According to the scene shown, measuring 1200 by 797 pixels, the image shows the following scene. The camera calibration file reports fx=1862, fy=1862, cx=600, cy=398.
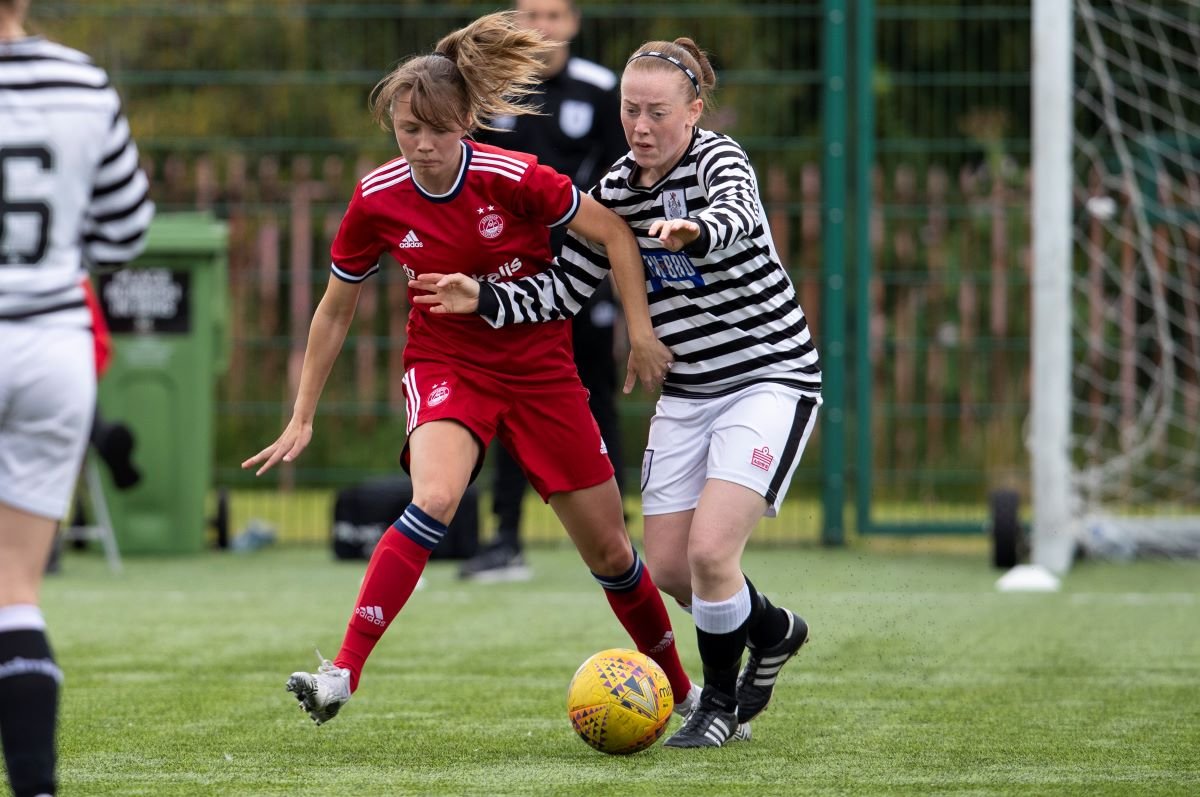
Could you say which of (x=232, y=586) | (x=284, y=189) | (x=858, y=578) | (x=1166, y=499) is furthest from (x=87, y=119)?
(x=1166, y=499)

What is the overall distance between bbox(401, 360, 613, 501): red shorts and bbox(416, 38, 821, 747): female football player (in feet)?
0.58

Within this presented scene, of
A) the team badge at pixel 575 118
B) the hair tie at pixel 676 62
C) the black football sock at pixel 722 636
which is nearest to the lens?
the black football sock at pixel 722 636

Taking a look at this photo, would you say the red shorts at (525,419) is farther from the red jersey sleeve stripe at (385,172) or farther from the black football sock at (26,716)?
the black football sock at (26,716)

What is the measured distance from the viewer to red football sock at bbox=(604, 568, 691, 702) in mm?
5078

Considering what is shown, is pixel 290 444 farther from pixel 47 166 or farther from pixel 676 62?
pixel 47 166

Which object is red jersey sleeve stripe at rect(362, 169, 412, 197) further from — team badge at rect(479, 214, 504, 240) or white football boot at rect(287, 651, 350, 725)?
white football boot at rect(287, 651, 350, 725)

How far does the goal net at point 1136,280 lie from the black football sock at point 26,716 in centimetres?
696

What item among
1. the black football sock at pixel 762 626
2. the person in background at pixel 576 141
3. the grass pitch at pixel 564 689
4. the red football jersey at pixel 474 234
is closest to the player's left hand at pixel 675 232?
the red football jersey at pixel 474 234

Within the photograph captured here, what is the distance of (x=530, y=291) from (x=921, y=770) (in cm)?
161

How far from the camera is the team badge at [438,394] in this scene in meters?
4.95

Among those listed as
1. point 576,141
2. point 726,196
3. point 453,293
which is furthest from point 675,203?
point 576,141

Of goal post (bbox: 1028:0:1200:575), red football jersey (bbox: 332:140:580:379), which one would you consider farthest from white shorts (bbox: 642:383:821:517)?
goal post (bbox: 1028:0:1200:575)

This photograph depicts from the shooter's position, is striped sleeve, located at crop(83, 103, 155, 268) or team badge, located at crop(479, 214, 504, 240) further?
team badge, located at crop(479, 214, 504, 240)

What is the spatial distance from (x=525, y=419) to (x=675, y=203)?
2.30ft
